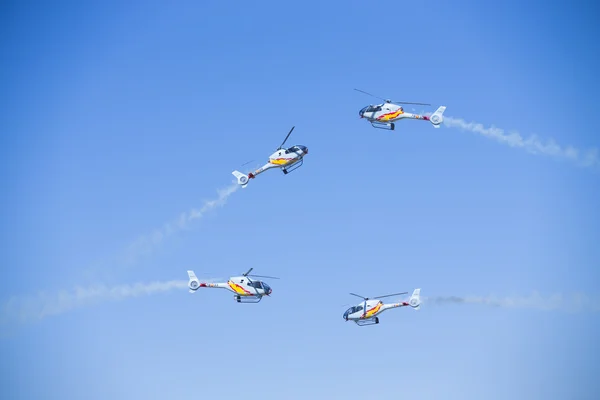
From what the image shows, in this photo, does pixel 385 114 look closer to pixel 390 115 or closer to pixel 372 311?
pixel 390 115

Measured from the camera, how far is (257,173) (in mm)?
84250

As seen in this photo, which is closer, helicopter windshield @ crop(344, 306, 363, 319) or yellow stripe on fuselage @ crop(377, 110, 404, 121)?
yellow stripe on fuselage @ crop(377, 110, 404, 121)

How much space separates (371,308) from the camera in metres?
81.9

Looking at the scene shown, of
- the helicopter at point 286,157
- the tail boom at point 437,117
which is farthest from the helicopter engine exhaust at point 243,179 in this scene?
the tail boom at point 437,117

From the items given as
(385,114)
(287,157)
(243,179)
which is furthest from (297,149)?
(385,114)

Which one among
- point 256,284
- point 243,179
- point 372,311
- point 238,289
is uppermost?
point 243,179

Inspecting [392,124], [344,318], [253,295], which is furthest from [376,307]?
[392,124]

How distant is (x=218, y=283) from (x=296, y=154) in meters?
12.9

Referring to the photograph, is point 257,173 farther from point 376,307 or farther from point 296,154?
point 376,307

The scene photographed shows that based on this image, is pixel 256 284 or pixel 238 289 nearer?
pixel 256 284

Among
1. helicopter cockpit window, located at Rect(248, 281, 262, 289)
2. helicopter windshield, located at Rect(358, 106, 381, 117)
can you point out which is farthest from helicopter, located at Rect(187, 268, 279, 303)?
helicopter windshield, located at Rect(358, 106, 381, 117)

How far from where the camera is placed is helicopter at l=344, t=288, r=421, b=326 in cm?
8188

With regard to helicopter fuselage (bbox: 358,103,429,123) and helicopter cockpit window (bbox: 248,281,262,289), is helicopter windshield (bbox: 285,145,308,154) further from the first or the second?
helicopter cockpit window (bbox: 248,281,262,289)

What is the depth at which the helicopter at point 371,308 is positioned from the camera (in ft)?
269
